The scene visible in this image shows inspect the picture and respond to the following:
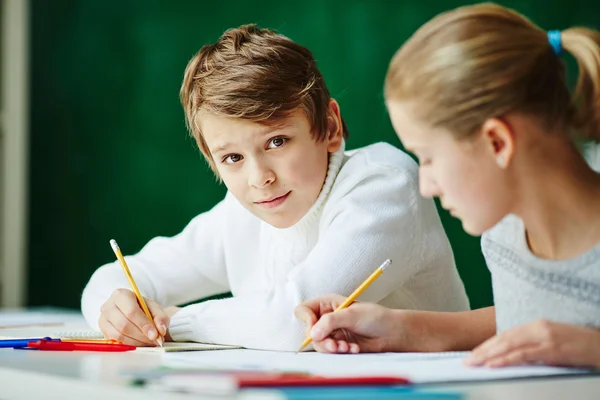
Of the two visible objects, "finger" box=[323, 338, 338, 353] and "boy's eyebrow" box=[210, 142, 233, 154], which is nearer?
"finger" box=[323, 338, 338, 353]

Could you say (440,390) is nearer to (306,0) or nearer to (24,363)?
(24,363)

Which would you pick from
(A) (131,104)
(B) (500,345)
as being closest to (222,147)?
(B) (500,345)

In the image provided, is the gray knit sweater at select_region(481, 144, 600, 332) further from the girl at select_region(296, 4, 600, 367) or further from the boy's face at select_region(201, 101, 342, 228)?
the boy's face at select_region(201, 101, 342, 228)

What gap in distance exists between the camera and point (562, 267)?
1003 millimetres

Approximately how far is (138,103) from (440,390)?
110 inches

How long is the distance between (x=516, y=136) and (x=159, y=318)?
0.63 metres

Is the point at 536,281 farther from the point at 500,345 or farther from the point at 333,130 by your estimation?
the point at 333,130

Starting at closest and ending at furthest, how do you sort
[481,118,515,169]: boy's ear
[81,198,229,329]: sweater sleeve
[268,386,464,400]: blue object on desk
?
[268,386,464,400]: blue object on desk → [481,118,515,169]: boy's ear → [81,198,229,329]: sweater sleeve

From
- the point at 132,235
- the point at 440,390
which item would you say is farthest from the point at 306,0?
the point at 440,390

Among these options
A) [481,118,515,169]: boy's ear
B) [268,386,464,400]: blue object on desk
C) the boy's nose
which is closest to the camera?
[268,386,464,400]: blue object on desk

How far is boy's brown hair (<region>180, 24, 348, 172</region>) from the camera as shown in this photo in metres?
1.36

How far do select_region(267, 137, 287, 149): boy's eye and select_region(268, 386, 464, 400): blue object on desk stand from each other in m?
0.69

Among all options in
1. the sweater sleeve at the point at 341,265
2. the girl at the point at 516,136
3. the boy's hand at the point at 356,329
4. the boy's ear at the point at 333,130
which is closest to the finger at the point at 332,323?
the boy's hand at the point at 356,329

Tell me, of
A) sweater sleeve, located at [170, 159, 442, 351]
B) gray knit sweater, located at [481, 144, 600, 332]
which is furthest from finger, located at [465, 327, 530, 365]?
sweater sleeve, located at [170, 159, 442, 351]
